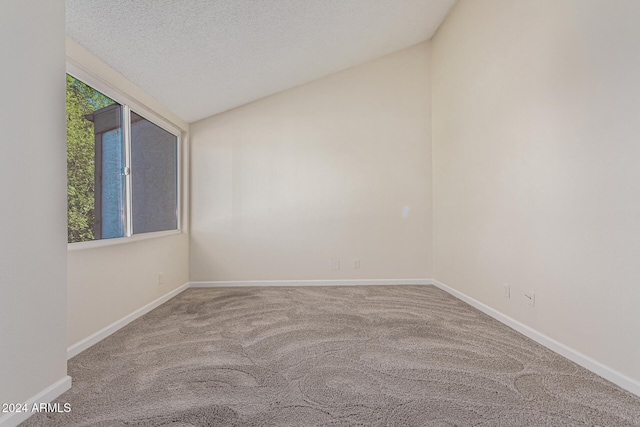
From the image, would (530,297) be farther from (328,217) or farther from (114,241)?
(114,241)

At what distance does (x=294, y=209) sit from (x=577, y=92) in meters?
3.11

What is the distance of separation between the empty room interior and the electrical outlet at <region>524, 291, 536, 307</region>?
17 millimetres

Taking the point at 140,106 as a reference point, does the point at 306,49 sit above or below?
above

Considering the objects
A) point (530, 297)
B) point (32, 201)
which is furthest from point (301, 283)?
point (32, 201)

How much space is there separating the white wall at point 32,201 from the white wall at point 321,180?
8.84ft

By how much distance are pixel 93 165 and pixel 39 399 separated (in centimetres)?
162

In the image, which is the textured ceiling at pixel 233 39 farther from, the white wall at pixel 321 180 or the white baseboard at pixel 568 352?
the white baseboard at pixel 568 352

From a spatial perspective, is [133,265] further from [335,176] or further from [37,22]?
[335,176]

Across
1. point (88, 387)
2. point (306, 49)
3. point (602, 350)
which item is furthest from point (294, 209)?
point (602, 350)

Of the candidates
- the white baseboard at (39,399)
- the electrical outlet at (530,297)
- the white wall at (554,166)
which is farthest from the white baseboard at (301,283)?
the white baseboard at (39,399)

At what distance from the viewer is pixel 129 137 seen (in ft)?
10.3

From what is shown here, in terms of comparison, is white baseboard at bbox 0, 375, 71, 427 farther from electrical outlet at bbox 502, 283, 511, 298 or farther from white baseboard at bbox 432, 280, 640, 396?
electrical outlet at bbox 502, 283, 511, 298

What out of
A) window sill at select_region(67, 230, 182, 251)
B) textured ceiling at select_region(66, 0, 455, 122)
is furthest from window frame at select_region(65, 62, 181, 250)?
textured ceiling at select_region(66, 0, 455, 122)

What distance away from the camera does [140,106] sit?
10.7ft
